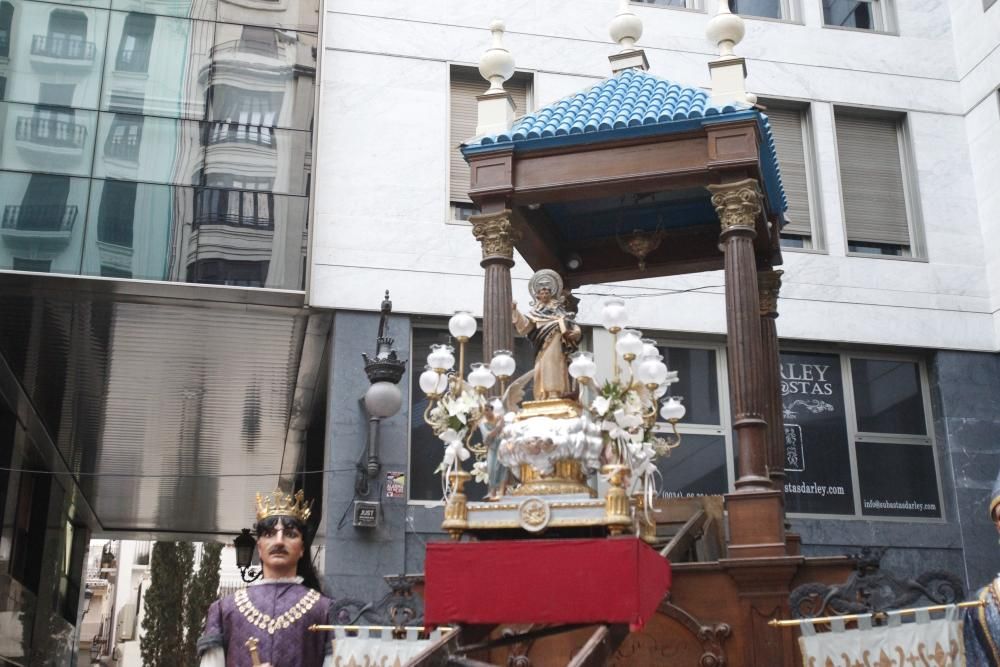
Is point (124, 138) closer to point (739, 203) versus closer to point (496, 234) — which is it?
point (496, 234)

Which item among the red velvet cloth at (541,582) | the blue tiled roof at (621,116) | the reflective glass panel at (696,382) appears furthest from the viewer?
the reflective glass panel at (696,382)

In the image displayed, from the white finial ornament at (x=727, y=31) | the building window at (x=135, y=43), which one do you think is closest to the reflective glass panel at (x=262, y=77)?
the building window at (x=135, y=43)

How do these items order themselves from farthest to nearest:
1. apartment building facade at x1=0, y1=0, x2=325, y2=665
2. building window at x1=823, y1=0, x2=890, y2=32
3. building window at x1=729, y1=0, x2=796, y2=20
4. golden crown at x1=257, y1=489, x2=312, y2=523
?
1. building window at x1=823, y1=0, x2=890, y2=32
2. building window at x1=729, y1=0, x2=796, y2=20
3. apartment building facade at x1=0, y1=0, x2=325, y2=665
4. golden crown at x1=257, y1=489, x2=312, y2=523

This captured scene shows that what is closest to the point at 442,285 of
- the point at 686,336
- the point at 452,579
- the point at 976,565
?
the point at 686,336

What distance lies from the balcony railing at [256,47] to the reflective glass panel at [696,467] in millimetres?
7293

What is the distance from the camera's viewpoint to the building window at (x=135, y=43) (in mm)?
14664

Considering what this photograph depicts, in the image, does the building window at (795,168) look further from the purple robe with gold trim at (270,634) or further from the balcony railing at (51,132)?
the purple robe with gold trim at (270,634)

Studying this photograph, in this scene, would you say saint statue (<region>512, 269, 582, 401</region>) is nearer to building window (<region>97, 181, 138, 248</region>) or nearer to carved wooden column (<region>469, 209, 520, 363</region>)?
carved wooden column (<region>469, 209, 520, 363</region>)

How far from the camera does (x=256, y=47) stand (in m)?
15.1

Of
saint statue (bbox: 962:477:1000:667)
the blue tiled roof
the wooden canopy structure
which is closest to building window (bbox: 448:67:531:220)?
the wooden canopy structure

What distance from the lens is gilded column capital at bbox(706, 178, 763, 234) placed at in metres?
8.67

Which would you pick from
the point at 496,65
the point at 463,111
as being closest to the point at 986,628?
the point at 496,65

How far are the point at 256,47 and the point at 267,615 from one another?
10.1 metres

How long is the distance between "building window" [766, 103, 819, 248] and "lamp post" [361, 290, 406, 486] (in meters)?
5.75
